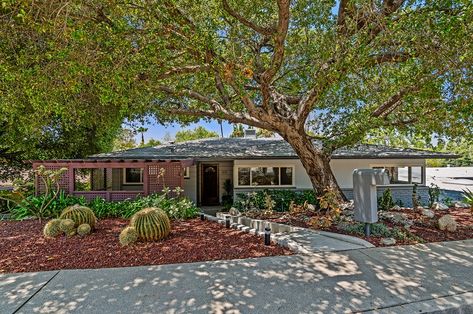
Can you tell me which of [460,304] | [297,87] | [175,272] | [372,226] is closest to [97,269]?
[175,272]

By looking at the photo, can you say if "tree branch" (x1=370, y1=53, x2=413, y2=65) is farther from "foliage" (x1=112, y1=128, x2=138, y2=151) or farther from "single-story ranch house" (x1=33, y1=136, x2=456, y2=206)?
"foliage" (x1=112, y1=128, x2=138, y2=151)

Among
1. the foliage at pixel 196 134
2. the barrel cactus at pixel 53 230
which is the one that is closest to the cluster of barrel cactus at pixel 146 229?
the barrel cactus at pixel 53 230

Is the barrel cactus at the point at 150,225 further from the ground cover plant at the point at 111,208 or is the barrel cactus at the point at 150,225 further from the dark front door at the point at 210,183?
the dark front door at the point at 210,183

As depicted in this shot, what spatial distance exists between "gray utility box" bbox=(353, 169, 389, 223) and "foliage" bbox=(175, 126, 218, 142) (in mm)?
30739

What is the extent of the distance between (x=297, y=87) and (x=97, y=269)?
8.67 m

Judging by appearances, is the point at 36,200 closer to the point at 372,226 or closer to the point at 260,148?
the point at 260,148

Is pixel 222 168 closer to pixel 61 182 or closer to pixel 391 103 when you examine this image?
pixel 61 182

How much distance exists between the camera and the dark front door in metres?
13.8

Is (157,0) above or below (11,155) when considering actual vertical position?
above

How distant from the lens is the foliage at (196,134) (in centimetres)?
3734

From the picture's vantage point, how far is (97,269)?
4602 mm

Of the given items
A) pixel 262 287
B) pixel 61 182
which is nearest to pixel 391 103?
pixel 262 287

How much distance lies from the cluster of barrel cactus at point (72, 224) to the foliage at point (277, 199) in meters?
5.40

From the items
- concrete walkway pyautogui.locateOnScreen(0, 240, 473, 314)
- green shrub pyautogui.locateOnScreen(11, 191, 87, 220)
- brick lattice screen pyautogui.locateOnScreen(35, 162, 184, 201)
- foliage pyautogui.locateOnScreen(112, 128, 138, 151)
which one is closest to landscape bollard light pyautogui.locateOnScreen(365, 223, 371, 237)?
concrete walkway pyautogui.locateOnScreen(0, 240, 473, 314)
